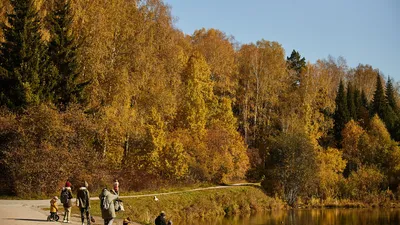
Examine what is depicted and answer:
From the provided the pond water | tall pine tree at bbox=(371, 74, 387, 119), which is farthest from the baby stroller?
tall pine tree at bbox=(371, 74, 387, 119)

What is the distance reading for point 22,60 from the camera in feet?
115

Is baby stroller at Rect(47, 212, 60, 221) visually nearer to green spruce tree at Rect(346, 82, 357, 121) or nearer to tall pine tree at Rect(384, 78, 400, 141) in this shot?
green spruce tree at Rect(346, 82, 357, 121)

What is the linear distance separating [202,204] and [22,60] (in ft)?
60.9

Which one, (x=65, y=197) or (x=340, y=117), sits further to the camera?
(x=340, y=117)

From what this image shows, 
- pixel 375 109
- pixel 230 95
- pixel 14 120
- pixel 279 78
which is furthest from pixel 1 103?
pixel 375 109

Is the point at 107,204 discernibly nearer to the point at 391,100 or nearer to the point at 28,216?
the point at 28,216

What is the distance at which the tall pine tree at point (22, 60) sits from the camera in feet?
110

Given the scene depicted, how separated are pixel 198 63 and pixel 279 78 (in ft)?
60.2

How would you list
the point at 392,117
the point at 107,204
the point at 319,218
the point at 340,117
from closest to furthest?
the point at 107,204
the point at 319,218
the point at 340,117
the point at 392,117

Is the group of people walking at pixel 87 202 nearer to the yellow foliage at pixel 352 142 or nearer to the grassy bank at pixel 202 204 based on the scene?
the grassy bank at pixel 202 204

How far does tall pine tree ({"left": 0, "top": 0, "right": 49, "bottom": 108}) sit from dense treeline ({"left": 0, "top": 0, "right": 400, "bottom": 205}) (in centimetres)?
9

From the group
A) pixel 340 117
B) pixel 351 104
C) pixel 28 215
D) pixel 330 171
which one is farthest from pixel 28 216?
pixel 351 104

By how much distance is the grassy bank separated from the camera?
31.4m

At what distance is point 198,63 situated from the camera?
51.1 metres
